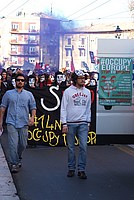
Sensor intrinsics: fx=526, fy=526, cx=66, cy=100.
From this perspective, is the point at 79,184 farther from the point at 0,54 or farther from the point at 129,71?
the point at 0,54

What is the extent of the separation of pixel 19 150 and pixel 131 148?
141 inches

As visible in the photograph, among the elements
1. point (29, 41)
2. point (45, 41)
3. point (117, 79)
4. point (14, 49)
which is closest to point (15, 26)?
point (14, 49)

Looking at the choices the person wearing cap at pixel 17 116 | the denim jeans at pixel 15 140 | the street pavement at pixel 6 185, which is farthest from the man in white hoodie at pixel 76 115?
the street pavement at pixel 6 185

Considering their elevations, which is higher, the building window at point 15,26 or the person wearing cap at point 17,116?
the building window at point 15,26

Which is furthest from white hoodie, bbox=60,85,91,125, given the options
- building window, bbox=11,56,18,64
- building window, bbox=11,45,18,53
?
building window, bbox=11,45,18,53

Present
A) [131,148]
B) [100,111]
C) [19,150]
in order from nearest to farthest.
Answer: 1. [100,111]
2. [19,150]
3. [131,148]

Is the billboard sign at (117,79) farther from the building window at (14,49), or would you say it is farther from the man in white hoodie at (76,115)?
the building window at (14,49)

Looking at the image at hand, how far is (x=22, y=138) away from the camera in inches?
359

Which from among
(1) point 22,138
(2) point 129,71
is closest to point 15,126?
(1) point 22,138

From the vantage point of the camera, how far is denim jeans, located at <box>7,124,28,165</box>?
29.4ft

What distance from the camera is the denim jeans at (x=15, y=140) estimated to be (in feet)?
29.4

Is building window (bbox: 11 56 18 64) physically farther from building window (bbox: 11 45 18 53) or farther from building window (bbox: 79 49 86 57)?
building window (bbox: 79 49 86 57)

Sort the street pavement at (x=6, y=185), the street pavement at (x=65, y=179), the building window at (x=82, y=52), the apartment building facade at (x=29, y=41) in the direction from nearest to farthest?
the street pavement at (x=6, y=185)
the street pavement at (x=65, y=179)
the building window at (x=82, y=52)
the apartment building facade at (x=29, y=41)

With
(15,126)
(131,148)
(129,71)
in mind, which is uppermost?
(129,71)
